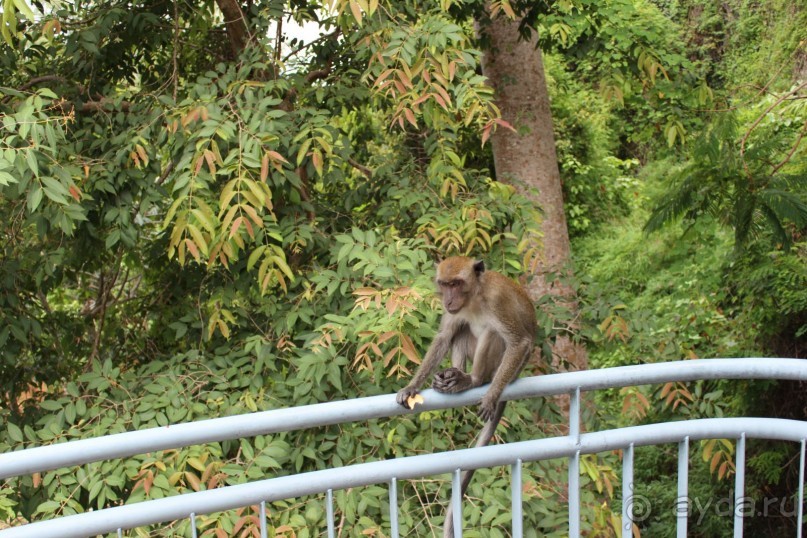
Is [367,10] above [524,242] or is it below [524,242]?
above

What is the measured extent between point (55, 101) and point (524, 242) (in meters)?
2.82

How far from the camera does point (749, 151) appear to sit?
550cm

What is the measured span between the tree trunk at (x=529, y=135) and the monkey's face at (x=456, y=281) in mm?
3432

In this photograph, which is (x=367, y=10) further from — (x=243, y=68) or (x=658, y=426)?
(x=658, y=426)

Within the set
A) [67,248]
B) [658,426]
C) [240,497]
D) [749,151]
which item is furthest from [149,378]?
[749,151]

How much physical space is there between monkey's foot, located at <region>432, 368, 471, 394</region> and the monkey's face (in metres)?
0.44

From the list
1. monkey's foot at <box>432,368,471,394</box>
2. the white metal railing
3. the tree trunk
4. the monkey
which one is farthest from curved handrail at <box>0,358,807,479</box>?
the tree trunk

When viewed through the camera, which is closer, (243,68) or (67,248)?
(243,68)

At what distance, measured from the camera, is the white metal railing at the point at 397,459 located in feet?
7.45

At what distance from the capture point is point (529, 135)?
7461 millimetres

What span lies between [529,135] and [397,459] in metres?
5.35

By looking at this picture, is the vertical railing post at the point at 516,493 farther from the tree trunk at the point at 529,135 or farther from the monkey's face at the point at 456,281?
the tree trunk at the point at 529,135

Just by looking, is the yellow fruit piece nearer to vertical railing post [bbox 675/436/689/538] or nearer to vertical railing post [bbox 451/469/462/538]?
vertical railing post [bbox 451/469/462/538]

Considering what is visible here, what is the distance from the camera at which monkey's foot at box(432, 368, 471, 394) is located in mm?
3400
